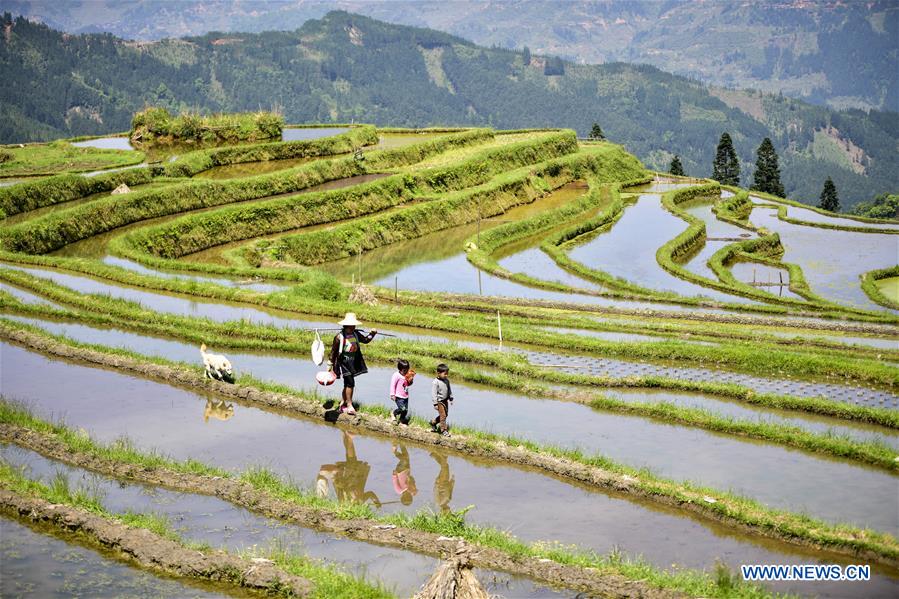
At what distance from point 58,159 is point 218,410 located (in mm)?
34633

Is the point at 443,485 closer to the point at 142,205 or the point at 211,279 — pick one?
the point at 211,279

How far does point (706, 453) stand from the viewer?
15.4 metres

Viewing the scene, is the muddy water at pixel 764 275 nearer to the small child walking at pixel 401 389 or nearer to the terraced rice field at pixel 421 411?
the terraced rice field at pixel 421 411

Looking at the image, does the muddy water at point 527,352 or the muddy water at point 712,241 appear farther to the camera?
the muddy water at point 712,241

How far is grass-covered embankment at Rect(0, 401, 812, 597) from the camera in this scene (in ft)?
35.4

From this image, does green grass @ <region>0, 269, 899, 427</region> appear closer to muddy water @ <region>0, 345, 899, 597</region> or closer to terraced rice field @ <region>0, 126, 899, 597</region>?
terraced rice field @ <region>0, 126, 899, 597</region>

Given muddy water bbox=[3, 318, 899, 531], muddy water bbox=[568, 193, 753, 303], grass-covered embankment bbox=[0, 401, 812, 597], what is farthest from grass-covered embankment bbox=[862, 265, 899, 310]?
grass-covered embankment bbox=[0, 401, 812, 597]

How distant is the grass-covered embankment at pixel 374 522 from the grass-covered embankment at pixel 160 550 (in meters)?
1.01

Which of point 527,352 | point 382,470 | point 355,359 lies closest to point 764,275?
point 527,352

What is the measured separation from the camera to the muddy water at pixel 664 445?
1377 centimetres

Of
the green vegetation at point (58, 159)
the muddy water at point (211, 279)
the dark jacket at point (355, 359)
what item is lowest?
the dark jacket at point (355, 359)

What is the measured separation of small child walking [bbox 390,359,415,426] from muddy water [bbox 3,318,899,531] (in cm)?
112

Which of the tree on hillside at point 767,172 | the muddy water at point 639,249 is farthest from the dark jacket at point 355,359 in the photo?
the tree on hillside at point 767,172

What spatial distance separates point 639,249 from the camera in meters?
39.2
